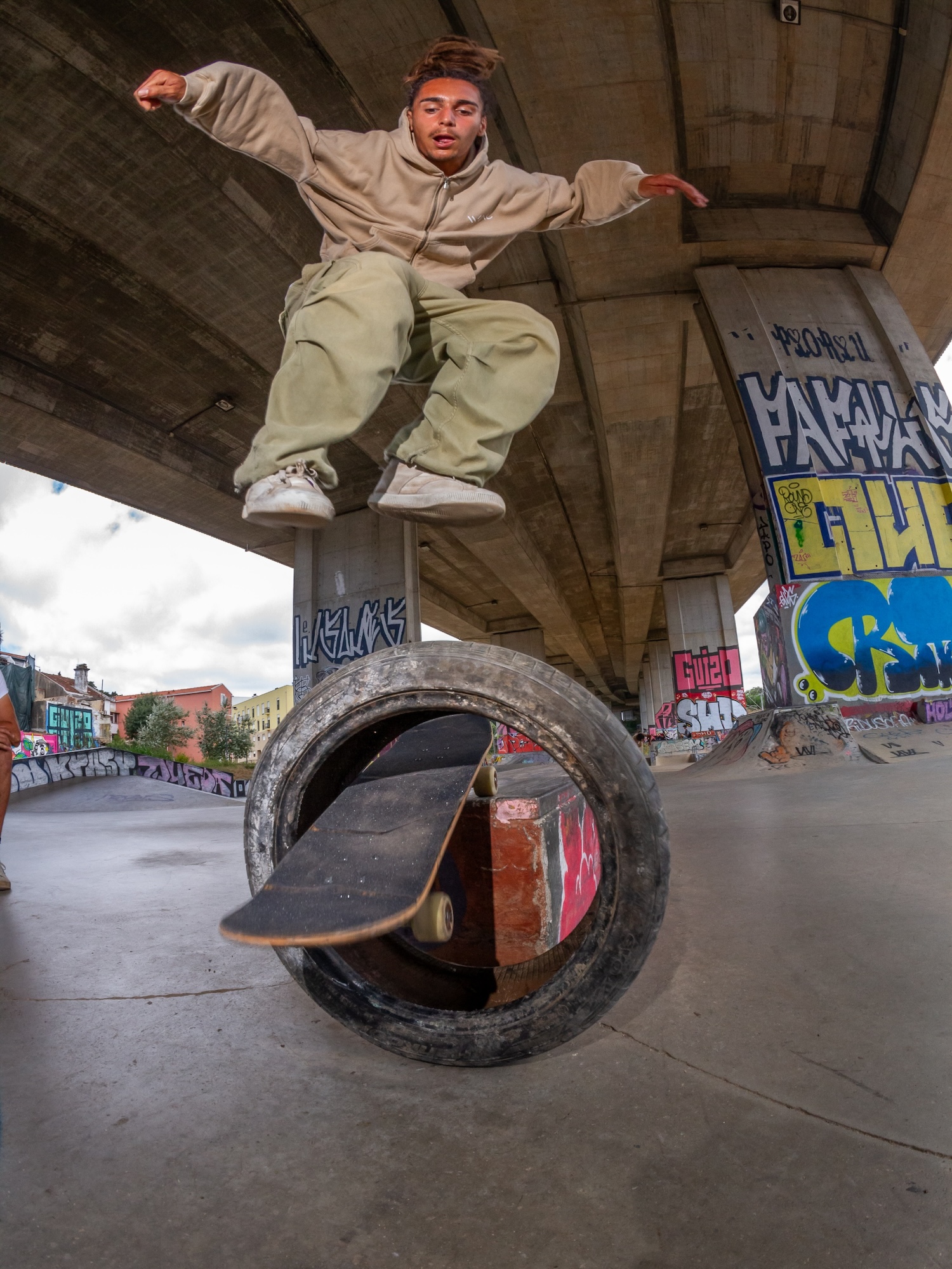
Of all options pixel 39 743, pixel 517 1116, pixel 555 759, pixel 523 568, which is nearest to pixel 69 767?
pixel 523 568

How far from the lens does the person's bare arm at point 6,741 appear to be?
408 cm

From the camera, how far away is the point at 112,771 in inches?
683

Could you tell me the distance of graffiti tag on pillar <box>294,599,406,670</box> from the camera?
66.9 feet

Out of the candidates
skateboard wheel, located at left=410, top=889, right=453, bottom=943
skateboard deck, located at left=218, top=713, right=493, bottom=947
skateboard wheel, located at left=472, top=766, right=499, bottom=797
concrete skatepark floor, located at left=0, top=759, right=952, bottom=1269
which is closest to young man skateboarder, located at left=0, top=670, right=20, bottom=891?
concrete skatepark floor, located at left=0, top=759, right=952, bottom=1269

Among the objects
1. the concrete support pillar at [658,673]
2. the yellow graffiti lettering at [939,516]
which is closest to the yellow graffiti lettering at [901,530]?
the yellow graffiti lettering at [939,516]

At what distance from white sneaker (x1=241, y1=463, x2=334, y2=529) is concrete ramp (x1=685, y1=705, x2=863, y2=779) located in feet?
24.1

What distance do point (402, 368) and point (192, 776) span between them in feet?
65.0

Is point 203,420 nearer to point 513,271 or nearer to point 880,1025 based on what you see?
point 513,271

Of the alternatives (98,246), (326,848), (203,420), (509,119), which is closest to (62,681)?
(203,420)

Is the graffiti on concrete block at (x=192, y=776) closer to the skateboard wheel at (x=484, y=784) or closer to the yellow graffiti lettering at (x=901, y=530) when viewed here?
the yellow graffiti lettering at (x=901, y=530)

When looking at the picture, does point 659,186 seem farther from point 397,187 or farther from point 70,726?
point 70,726

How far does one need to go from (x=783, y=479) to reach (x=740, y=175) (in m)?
6.34

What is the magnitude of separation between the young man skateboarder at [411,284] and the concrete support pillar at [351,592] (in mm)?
17359

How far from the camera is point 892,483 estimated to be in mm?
11172
